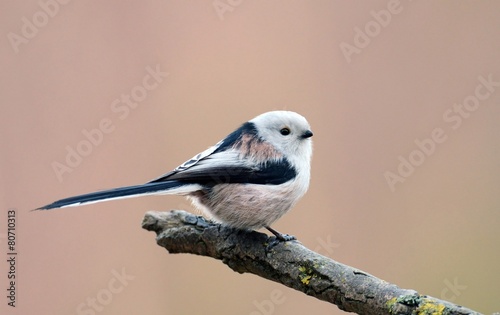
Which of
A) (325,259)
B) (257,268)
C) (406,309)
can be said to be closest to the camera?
(406,309)

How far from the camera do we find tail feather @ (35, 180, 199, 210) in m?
1.37

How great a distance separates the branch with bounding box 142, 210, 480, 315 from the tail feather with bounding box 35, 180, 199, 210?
0.20 metres

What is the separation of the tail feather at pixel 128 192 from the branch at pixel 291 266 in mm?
200

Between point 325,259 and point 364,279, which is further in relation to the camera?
point 325,259

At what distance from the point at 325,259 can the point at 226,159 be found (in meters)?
0.45

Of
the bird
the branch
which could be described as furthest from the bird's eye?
the branch

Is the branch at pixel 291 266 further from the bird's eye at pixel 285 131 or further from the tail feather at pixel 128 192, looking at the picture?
the bird's eye at pixel 285 131

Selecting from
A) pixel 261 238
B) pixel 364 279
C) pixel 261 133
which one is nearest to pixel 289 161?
pixel 261 133

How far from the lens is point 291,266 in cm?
156

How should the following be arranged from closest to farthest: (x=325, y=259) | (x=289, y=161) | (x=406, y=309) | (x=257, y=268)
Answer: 1. (x=406, y=309)
2. (x=325, y=259)
3. (x=257, y=268)
4. (x=289, y=161)

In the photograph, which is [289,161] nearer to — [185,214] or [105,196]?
[185,214]

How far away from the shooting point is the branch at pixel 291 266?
4.25 ft

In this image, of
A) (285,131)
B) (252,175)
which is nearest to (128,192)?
(252,175)

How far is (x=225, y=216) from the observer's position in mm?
1767
